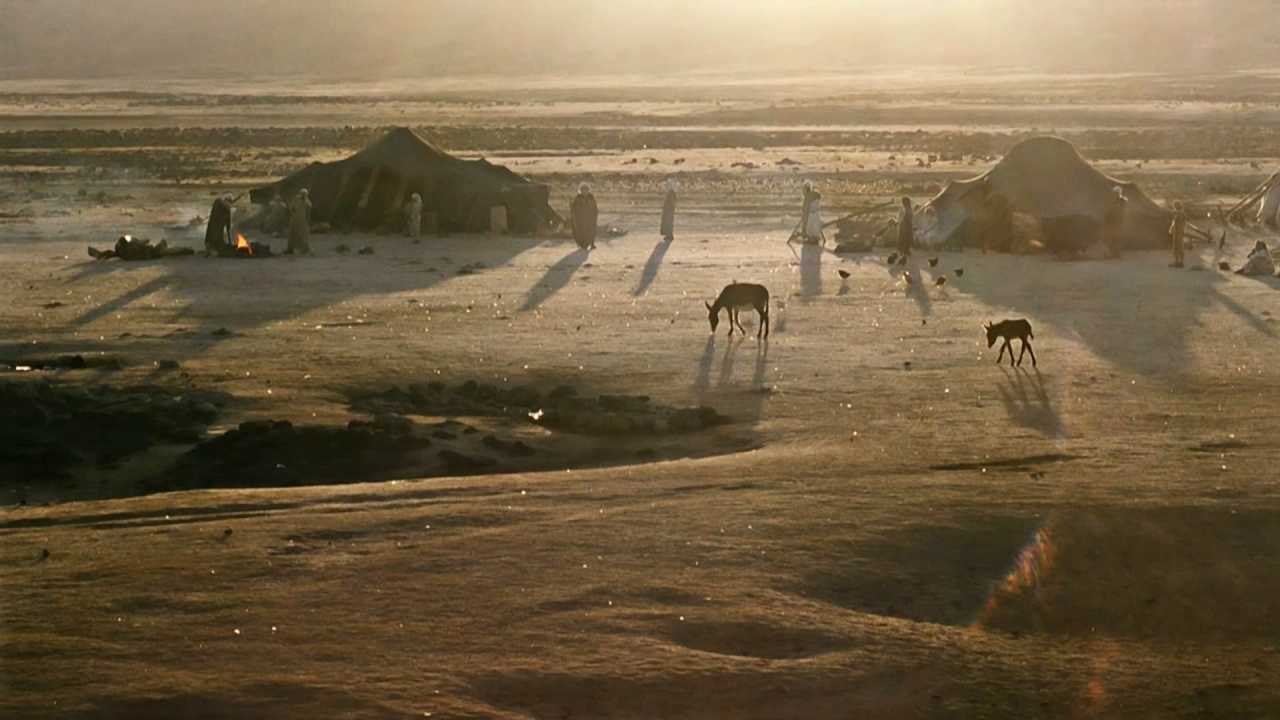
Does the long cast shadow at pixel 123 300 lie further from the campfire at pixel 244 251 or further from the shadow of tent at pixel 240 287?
the campfire at pixel 244 251

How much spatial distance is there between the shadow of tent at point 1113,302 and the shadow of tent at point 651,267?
4.56 m

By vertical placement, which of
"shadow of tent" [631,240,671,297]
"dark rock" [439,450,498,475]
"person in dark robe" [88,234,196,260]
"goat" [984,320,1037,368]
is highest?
"goat" [984,320,1037,368]

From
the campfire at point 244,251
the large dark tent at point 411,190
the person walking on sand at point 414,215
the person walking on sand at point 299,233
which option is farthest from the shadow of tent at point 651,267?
the campfire at point 244,251

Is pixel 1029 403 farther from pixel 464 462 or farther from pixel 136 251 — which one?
pixel 136 251

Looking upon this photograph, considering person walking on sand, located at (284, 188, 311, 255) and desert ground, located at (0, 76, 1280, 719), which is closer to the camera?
desert ground, located at (0, 76, 1280, 719)

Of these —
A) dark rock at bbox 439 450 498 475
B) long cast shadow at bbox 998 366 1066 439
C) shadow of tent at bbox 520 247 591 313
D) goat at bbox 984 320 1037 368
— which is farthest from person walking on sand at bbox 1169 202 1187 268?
dark rock at bbox 439 450 498 475

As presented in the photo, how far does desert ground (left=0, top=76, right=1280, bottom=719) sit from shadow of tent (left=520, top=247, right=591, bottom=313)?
137 millimetres

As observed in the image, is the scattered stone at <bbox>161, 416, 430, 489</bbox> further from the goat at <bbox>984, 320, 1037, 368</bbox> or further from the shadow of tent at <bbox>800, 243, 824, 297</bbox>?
the shadow of tent at <bbox>800, 243, 824, 297</bbox>

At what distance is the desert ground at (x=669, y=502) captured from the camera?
9062 millimetres

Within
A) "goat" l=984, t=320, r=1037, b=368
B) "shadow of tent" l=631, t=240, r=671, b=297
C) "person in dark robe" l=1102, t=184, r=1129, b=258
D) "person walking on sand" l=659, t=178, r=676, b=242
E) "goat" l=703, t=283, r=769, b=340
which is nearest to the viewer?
"goat" l=984, t=320, r=1037, b=368

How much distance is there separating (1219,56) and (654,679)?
149804mm

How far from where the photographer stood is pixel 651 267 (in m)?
28.1

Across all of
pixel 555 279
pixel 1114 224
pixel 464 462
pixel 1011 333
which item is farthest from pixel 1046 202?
pixel 464 462

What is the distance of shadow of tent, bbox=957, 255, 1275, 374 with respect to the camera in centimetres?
1981
